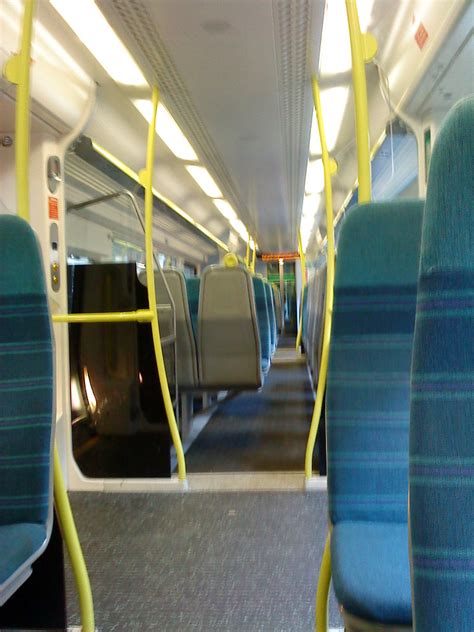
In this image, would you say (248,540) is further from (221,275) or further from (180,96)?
A: (180,96)

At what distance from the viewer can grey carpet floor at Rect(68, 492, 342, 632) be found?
1769mm

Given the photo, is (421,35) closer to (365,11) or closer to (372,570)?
(365,11)

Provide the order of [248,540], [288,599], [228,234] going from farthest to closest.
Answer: [228,234], [248,540], [288,599]

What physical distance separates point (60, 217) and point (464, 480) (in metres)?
2.87

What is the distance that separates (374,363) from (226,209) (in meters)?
6.62

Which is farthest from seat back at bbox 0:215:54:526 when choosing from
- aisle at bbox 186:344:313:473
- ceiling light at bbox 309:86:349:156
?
ceiling light at bbox 309:86:349:156

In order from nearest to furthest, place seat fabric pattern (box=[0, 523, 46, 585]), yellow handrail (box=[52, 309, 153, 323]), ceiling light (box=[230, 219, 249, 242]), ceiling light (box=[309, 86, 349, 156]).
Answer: seat fabric pattern (box=[0, 523, 46, 585])
yellow handrail (box=[52, 309, 153, 323])
ceiling light (box=[309, 86, 349, 156])
ceiling light (box=[230, 219, 249, 242])

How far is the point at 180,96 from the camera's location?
9.66ft

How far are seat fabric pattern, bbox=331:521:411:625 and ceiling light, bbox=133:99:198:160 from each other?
300 cm

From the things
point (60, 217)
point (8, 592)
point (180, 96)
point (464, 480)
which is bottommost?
point (8, 592)

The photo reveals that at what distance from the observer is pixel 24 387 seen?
1.25 m

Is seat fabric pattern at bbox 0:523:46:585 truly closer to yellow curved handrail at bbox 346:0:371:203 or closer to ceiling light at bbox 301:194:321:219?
yellow curved handrail at bbox 346:0:371:203

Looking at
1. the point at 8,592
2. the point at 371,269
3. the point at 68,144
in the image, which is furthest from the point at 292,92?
the point at 8,592

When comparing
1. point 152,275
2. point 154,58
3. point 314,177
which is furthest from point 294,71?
point 314,177
